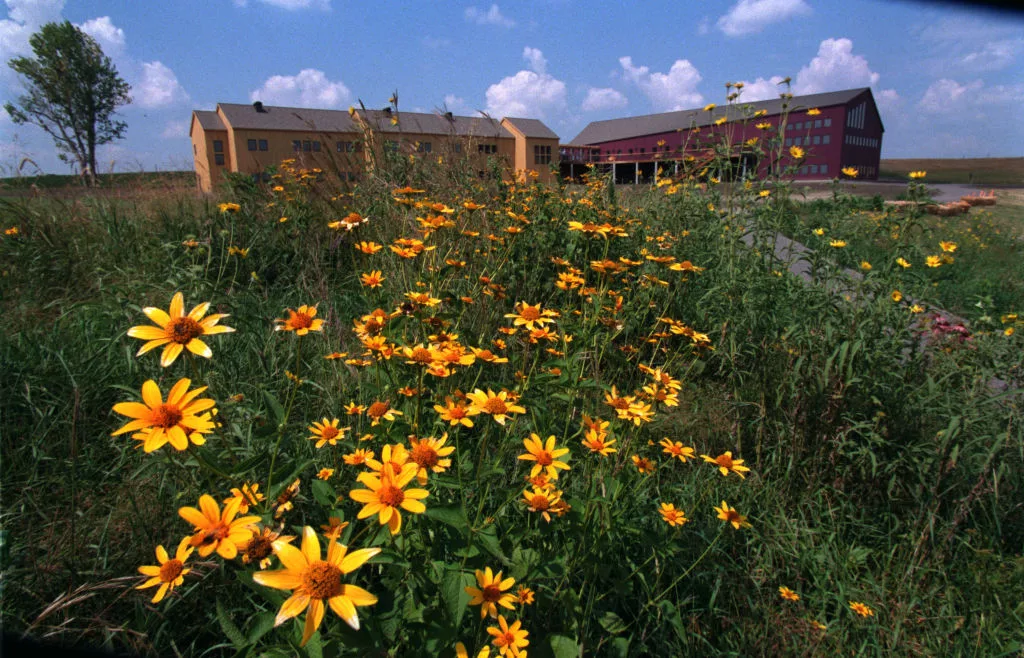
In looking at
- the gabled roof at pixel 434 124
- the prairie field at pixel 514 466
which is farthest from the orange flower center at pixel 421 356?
the gabled roof at pixel 434 124

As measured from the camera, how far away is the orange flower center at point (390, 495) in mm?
826

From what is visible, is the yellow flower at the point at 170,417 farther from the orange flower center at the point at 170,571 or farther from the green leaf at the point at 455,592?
the green leaf at the point at 455,592

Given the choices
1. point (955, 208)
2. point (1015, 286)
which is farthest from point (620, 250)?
point (955, 208)

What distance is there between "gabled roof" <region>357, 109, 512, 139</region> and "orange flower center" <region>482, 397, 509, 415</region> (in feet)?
12.5

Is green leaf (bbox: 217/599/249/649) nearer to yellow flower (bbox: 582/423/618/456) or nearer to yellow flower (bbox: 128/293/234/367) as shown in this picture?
yellow flower (bbox: 128/293/234/367)

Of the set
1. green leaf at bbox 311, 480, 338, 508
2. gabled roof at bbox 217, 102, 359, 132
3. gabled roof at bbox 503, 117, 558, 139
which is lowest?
green leaf at bbox 311, 480, 338, 508

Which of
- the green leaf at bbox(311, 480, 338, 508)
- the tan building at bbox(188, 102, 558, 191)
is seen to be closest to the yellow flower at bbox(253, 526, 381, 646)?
the green leaf at bbox(311, 480, 338, 508)

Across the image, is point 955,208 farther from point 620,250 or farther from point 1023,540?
point 1023,540

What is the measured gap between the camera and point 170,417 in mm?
824

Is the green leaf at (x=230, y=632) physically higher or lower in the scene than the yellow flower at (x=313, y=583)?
lower

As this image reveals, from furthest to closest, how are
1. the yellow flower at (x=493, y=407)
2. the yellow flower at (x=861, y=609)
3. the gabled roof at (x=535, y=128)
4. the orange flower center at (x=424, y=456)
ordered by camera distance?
the gabled roof at (x=535, y=128)
the yellow flower at (x=861, y=609)
the yellow flower at (x=493, y=407)
the orange flower center at (x=424, y=456)

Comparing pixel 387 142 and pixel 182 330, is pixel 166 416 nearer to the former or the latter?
pixel 182 330

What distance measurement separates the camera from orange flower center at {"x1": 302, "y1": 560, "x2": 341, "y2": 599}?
68cm

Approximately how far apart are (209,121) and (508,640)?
34.4 m
